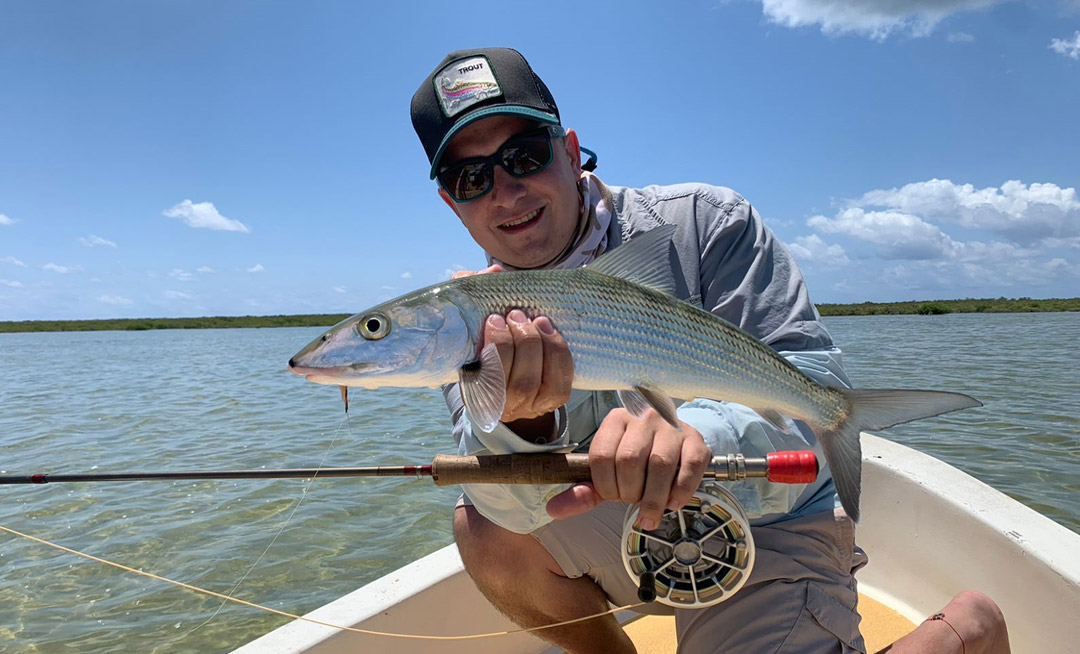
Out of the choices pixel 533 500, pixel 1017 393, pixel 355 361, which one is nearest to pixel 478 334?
pixel 355 361

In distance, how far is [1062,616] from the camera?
9.61 feet

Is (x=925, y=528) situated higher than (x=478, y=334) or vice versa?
(x=478, y=334)

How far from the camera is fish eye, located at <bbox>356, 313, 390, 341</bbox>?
2.04 meters

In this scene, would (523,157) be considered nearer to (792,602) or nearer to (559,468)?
(559,468)

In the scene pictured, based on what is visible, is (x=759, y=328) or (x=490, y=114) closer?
(x=759, y=328)

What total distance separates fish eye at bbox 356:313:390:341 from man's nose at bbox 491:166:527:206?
1.06 meters

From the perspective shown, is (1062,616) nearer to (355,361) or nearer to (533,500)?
(533,500)

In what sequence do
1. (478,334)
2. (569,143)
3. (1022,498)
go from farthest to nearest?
(1022,498), (569,143), (478,334)

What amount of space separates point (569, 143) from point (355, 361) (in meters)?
1.78

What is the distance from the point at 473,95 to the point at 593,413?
156 centimetres

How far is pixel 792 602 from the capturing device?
92.6 inches

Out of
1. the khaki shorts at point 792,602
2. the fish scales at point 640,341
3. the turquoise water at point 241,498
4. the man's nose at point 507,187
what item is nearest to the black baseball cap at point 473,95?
the man's nose at point 507,187

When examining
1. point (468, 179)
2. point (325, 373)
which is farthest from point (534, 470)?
point (468, 179)

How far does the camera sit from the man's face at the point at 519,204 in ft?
9.57
